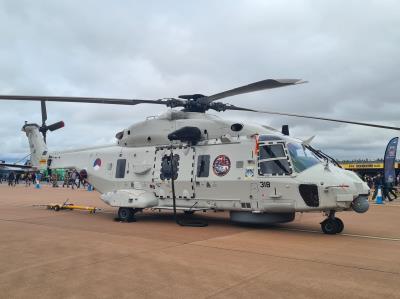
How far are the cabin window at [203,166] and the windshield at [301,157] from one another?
2.54 metres

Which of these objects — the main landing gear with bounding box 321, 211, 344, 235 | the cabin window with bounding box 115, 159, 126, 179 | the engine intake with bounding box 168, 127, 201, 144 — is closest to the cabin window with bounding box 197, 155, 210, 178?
the engine intake with bounding box 168, 127, 201, 144

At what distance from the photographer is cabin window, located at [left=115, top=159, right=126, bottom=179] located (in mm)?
13023

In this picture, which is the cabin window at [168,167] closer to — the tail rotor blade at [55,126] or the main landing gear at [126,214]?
the main landing gear at [126,214]

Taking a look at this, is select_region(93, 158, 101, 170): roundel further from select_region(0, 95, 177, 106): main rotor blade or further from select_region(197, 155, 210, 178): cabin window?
select_region(197, 155, 210, 178): cabin window

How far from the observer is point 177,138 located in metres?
11.4

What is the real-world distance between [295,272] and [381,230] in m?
6.01

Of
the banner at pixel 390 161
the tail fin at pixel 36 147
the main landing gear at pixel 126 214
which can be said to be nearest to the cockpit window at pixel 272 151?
the main landing gear at pixel 126 214

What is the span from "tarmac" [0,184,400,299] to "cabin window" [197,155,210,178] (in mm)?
1564

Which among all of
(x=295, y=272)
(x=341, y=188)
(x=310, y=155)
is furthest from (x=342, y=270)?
(x=310, y=155)

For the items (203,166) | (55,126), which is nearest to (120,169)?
(203,166)

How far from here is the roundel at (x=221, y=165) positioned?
35.3ft

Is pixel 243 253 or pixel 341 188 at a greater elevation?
pixel 341 188

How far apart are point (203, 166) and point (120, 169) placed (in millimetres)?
3439

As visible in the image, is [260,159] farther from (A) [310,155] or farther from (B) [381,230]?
(B) [381,230]
